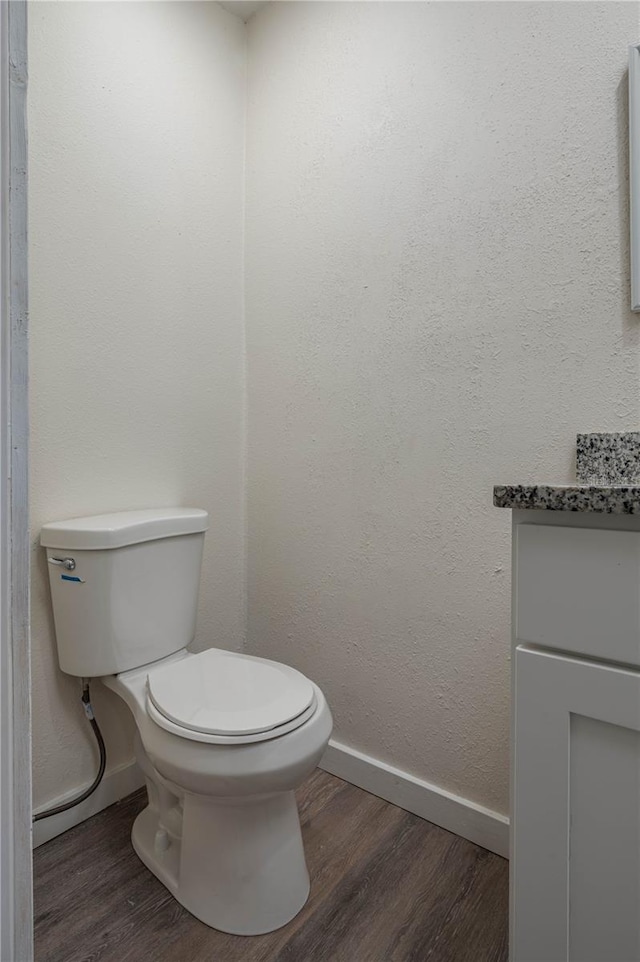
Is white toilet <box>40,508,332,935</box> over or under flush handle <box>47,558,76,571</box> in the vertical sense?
under

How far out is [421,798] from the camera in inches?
55.5

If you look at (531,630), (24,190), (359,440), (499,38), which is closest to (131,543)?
(359,440)

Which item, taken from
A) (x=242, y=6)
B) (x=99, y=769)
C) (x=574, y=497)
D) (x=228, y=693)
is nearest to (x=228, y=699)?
(x=228, y=693)

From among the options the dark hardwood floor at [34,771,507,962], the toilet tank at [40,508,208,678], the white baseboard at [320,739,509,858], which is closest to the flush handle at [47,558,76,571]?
A: the toilet tank at [40,508,208,678]

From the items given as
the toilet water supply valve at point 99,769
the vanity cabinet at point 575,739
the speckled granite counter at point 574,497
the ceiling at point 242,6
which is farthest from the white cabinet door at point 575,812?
the ceiling at point 242,6

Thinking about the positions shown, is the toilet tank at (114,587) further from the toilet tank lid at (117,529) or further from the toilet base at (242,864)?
the toilet base at (242,864)

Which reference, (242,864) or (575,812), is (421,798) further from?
(575,812)

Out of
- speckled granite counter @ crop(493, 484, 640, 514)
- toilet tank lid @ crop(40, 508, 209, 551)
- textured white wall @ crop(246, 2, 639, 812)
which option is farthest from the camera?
toilet tank lid @ crop(40, 508, 209, 551)

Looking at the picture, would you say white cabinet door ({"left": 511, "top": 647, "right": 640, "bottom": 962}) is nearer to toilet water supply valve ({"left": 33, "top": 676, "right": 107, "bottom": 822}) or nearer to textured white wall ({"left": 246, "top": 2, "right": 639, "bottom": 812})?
textured white wall ({"left": 246, "top": 2, "right": 639, "bottom": 812})

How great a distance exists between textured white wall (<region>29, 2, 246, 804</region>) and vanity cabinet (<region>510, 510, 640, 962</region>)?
1159mm

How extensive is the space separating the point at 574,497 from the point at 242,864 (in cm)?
102

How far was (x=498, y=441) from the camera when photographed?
1.26 meters

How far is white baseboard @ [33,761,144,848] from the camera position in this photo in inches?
52.4

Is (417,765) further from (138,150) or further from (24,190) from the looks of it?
(138,150)
